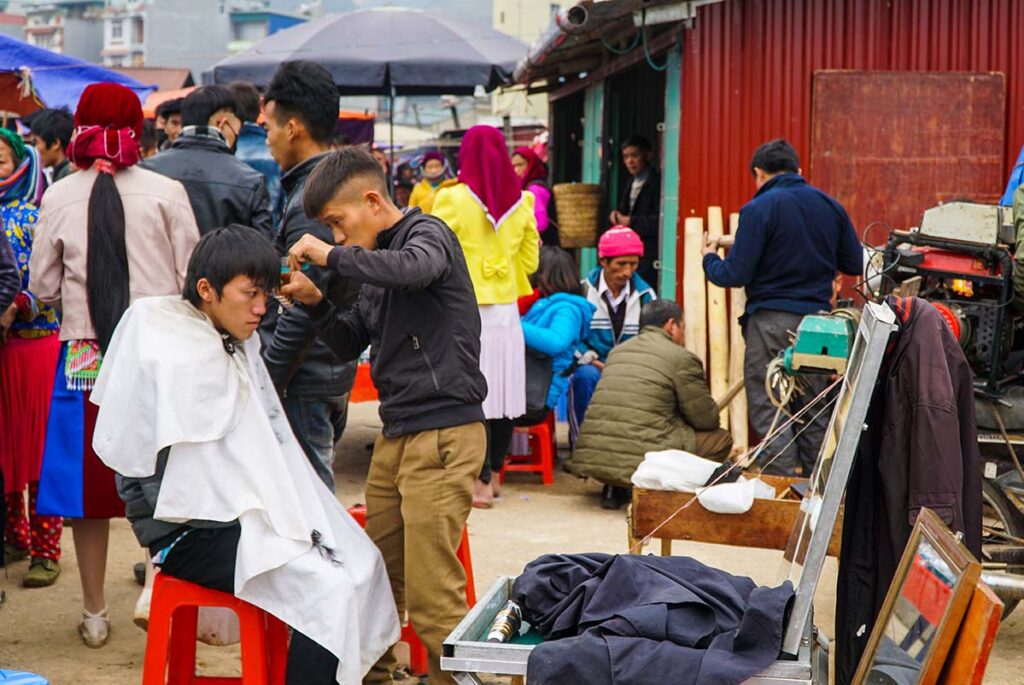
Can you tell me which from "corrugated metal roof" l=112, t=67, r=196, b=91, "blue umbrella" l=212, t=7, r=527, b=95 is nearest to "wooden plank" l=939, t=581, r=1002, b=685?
"blue umbrella" l=212, t=7, r=527, b=95

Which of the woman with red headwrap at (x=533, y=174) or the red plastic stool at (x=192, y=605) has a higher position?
the woman with red headwrap at (x=533, y=174)

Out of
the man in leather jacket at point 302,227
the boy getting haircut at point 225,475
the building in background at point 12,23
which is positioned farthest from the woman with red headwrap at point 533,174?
the building in background at point 12,23

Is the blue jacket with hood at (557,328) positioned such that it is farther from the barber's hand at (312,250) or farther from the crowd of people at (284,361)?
the barber's hand at (312,250)

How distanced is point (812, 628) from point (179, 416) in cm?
189

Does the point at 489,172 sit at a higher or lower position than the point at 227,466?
higher

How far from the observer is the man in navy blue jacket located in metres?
7.16

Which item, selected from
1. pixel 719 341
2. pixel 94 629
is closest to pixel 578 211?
pixel 719 341

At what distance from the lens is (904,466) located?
3.61m

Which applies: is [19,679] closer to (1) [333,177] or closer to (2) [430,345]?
(2) [430,345]

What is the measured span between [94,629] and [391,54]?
763 cm

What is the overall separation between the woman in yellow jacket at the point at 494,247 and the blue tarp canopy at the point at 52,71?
3.40 m

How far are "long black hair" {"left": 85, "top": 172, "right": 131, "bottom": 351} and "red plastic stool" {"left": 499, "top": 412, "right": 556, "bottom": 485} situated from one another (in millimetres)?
3410

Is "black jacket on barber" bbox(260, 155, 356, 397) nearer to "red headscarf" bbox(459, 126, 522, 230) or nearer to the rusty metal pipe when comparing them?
"red headscarf" bbox(459, 126, 522, 230)

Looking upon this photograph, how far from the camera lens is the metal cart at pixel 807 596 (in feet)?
9.18
